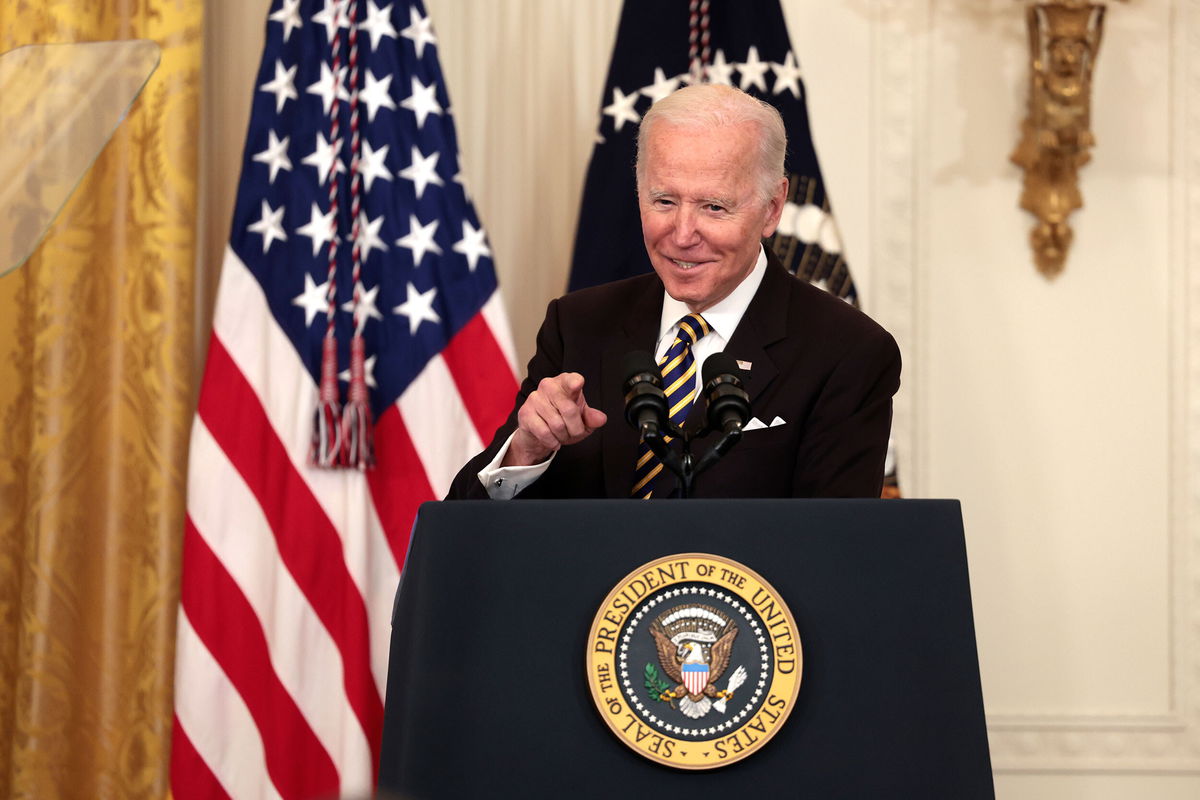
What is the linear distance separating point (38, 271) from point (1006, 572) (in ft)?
9.09

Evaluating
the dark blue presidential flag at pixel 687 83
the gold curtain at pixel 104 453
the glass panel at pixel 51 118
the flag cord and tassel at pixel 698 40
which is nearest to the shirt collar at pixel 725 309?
the glass panel at pixel 51 118

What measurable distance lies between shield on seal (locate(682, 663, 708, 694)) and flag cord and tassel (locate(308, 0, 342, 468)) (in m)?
2.08

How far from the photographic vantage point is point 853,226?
3.69m

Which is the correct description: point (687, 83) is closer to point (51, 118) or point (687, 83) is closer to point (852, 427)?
point (852, 427)

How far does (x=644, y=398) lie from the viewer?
1329mm

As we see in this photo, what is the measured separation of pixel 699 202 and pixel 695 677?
894 mm

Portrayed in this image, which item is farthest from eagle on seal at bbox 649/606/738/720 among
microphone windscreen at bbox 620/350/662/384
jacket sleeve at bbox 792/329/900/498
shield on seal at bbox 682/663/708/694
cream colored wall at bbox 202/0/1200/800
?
cream colored wall at bbox 202/0/1200/800

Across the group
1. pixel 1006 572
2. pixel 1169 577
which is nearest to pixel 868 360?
pixel 1006 572

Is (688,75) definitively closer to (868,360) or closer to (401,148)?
(401,148)

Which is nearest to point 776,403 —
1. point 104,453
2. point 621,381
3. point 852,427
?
point 852,427

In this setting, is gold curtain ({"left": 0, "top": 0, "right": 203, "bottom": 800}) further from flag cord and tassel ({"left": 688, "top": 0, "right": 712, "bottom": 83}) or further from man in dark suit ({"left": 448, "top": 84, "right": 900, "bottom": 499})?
man in dark suit ({"left": 448, "top": 84, "right": 900, "bottom": 499})

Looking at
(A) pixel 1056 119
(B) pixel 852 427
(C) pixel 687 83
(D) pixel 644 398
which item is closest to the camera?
(D) pixel 644 398

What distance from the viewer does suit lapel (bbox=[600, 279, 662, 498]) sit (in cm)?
179

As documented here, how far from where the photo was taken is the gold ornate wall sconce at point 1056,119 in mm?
3480
